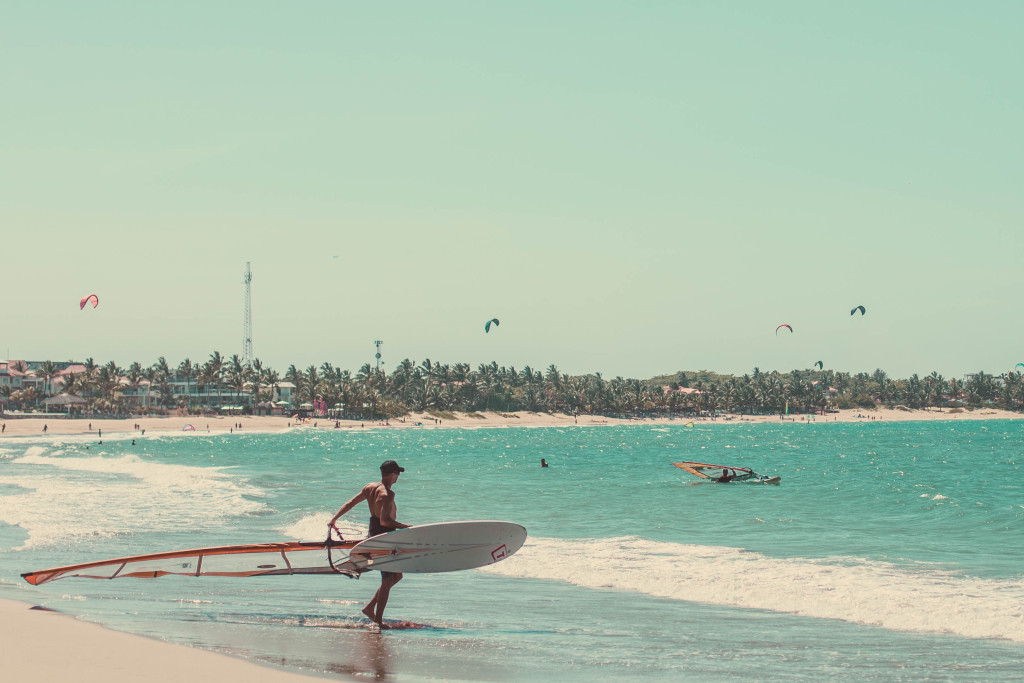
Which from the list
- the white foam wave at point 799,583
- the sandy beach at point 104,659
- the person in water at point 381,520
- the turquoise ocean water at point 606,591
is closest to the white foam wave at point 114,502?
the turquoise ocean water at point 606,591

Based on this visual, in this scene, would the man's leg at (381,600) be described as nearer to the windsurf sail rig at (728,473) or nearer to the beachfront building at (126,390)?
the windsurf sail rig at (728,473)

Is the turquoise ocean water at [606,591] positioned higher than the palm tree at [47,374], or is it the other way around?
the palm tree at [47,374]

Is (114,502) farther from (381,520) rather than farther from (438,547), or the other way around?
(381,520)

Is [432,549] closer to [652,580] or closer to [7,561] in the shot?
[652,580]

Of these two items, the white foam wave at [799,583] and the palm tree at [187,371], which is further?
the palm tree at [187,371]

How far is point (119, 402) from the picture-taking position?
516ft

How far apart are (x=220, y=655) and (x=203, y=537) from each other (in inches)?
393

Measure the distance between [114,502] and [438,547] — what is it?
1771 cm

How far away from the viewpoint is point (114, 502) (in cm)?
2533

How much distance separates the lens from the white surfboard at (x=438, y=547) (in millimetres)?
10484

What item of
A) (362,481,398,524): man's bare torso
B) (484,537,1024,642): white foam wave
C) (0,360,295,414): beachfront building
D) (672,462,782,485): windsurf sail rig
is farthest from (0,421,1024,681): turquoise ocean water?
(0,360,295,414): beachfront building

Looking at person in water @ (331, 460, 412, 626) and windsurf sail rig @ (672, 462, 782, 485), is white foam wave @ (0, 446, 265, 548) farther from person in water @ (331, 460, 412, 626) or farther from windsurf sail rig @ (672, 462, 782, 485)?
windsurf sail rig @ (672, 462, 782, 485)

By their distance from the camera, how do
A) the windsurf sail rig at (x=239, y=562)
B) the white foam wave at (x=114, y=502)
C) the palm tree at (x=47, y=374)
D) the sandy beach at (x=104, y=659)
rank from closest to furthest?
the sandy beach at (x=104, y=659)
the windsurf sail rig at (x=239, y=562)
the white foam wave at (x=114, y=502)
the palm tree at (x=47, y=374)

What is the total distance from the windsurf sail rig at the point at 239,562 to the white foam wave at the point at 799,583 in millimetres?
4515
